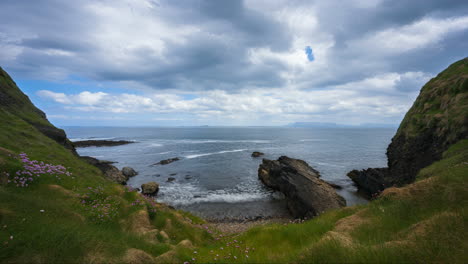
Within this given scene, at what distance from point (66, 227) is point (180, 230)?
5.92 meters

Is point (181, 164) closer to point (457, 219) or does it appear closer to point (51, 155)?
point (51, 155)

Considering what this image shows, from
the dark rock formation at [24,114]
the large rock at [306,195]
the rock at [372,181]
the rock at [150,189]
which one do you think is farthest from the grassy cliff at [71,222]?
the rock at [372,181]

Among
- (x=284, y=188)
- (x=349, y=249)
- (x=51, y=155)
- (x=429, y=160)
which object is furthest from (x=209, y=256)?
(x=429, y=160)

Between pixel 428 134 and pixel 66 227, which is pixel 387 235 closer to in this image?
pixel 66 227

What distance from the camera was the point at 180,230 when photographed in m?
10.4

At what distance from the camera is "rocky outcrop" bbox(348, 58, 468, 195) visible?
68.9ft

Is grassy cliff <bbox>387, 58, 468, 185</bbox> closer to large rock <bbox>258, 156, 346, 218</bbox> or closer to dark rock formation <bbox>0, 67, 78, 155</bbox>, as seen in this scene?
large rock <bbox>258, 156, 346, 218</bbox>

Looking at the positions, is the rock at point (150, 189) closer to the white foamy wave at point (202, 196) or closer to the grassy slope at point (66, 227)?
the white foamy wave at point (202, 196)

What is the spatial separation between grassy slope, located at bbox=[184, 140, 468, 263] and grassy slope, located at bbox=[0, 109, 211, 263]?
2.19 meters

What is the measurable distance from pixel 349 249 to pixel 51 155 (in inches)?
755

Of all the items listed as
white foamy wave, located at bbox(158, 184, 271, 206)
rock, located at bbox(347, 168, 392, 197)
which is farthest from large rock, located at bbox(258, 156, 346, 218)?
rock, located at bbox(347, 168, 392, 197)

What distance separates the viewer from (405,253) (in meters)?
3.88

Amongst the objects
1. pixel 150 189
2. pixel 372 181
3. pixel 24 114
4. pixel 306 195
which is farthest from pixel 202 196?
pixel 372 181

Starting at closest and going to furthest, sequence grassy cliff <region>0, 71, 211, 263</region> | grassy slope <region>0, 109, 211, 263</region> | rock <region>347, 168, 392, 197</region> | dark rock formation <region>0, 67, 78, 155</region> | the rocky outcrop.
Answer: grassy slope <region>0, 109, 211, 263</region>, grassy cliff <region>0, 71, 211, 263</region>, the rocky outcrop, dark rock formation <region>0, 67, 78, 155</region>, rock <region>347, 168, 392, 197</region>
